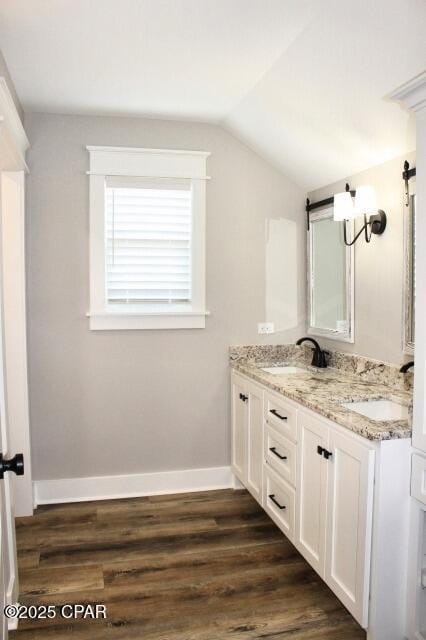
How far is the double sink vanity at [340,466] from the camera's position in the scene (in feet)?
6.90

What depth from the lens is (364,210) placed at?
117 inches

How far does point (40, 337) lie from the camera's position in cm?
369

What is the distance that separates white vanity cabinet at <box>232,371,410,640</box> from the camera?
82.7 inches

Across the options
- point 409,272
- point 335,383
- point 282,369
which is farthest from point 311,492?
point 282,369

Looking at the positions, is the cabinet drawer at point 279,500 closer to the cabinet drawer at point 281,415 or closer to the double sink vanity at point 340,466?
the double sink vanity at point 340,466

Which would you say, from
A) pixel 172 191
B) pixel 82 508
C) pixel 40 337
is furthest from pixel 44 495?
pixel 172 191

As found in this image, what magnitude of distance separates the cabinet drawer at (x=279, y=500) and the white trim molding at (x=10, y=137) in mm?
2225

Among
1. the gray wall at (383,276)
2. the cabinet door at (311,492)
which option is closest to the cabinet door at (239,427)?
the gray wall at (383,276)

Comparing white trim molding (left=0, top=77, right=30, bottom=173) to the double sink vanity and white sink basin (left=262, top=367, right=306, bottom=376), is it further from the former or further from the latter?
white sink basin (left=262, top=367, right=306, bottom=376)

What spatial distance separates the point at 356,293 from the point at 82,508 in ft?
7.34

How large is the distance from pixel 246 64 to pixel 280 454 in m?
2.05

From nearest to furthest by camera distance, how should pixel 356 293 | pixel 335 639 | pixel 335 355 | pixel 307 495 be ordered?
pixel 335 639
pixel 307 495
pixel 356 293
pixel 335 355

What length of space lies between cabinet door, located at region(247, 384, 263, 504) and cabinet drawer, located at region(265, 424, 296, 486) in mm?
136

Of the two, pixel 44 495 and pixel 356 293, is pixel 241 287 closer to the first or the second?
pixel 356 293
